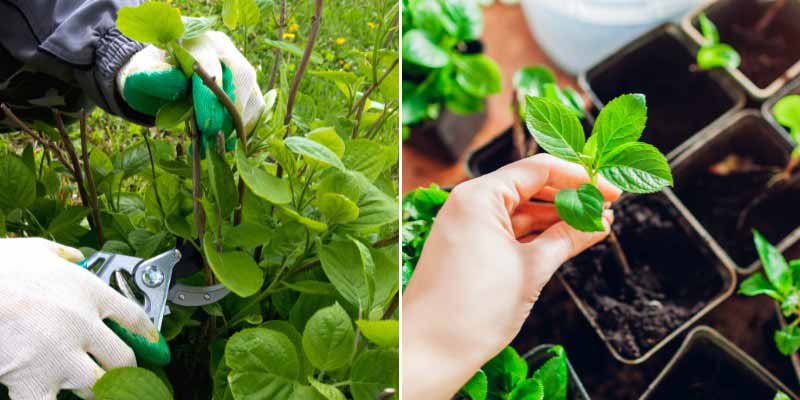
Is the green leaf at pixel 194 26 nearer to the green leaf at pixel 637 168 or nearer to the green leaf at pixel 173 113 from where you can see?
the green leaf at pixel 173 113

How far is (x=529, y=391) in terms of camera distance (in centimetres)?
66

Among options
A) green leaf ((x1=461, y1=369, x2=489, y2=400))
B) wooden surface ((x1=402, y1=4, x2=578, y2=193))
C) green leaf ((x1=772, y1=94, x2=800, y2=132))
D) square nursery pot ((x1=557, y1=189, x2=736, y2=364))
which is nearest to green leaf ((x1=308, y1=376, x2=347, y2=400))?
green leaf ((x1=461, y1=369, x2=489, y2=400))

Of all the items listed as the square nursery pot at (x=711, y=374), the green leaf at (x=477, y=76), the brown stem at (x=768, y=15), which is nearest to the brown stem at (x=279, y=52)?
the green leaf at (x=477, y=76)

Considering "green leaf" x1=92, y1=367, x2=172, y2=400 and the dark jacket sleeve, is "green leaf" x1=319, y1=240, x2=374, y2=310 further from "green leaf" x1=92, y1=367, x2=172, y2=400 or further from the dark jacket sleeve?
the dark jacket sleeve

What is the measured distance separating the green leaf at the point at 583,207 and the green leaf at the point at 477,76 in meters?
0.62

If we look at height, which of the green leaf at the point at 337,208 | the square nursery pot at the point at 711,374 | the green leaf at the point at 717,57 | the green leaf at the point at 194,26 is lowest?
the square nursery pot at the point at 711,374

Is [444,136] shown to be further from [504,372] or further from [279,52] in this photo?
[504,372]

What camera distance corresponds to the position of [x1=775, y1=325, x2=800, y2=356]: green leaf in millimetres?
1015

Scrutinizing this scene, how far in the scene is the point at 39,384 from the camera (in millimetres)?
620

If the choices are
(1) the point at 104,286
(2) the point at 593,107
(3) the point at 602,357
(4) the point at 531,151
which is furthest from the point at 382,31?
(2) the point at 593,107

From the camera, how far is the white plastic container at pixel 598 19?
1.41 metres

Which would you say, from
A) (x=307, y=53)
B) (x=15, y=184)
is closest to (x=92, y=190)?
(x=15, y=184)

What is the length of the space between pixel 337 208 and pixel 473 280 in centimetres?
13

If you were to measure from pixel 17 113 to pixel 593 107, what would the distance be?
2.80 ft
